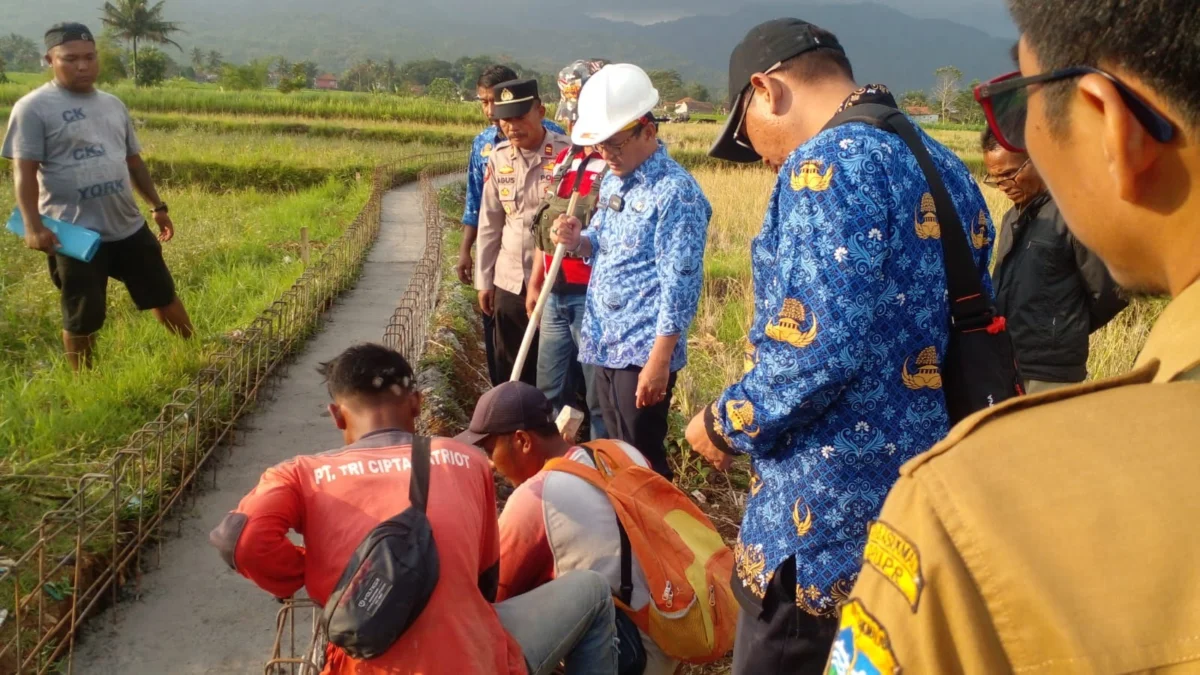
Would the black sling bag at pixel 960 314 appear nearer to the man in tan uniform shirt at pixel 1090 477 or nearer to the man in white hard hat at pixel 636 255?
the man in tan uniform shirt at pixel 1090 477

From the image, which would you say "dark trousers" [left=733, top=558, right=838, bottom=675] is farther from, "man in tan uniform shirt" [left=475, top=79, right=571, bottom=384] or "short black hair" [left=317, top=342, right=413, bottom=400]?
"man in tan uniform shirt" [left=475, top=79, right=571, bottom=384]

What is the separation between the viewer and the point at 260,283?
7.53 metres

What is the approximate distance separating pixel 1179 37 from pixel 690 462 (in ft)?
12.8

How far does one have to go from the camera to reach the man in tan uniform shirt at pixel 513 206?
15.3 ft

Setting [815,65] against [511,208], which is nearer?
[815,65]

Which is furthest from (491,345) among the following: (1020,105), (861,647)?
(861,647)

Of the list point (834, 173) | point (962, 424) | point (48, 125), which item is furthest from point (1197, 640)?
point (48, 125)

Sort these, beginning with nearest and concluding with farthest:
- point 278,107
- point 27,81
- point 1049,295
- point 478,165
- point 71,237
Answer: point 1049,295, point 71,237, point 478,165, point 278,107, point 27,81

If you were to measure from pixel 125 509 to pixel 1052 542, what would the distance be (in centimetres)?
354

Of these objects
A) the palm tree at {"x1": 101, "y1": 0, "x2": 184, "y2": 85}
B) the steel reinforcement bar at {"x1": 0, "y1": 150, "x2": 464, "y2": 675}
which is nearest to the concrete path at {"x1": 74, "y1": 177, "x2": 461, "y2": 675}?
the steel reinforcement bar at {"x1": 0, "y1": 150, "x2": 464, "y2": 675}

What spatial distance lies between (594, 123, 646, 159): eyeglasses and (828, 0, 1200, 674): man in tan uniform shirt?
9.06 feet

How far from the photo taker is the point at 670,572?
259 centimetres

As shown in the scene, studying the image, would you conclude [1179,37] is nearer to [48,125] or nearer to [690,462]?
[690,462]

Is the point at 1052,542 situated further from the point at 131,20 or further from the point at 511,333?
the point at 131,20
